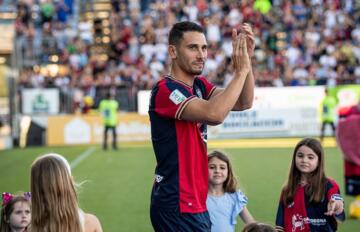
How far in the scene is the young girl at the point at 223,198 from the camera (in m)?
5.73

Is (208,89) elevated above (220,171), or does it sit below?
above

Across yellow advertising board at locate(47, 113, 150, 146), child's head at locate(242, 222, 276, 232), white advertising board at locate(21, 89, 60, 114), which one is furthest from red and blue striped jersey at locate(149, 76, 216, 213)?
white advertising board at locate(21, 89, 60, 114)

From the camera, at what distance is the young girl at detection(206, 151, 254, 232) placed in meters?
5.73

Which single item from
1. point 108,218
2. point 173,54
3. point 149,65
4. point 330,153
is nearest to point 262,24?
point 149,65

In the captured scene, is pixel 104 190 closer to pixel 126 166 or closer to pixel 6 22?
pixel 126 166

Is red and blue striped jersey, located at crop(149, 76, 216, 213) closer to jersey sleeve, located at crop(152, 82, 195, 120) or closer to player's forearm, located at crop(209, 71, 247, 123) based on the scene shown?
jersey sleeve, located at crop(152, 82, 195, 120)

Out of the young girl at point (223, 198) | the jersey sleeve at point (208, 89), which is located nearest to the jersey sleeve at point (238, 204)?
the young girl at point (223, 198)

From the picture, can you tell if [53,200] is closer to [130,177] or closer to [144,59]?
[130,177]

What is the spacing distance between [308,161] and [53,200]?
8.06ft

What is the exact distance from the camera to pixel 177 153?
425cm

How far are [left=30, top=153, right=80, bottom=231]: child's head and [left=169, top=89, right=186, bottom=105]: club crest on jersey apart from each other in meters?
0.76

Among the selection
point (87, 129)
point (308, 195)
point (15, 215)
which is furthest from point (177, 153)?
point (87, 129)

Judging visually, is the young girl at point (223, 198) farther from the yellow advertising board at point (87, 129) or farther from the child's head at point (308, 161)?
the yellow advertising board at point (87, 129)

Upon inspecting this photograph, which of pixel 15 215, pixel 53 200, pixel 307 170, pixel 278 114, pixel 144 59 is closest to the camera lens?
pixel 53 200
